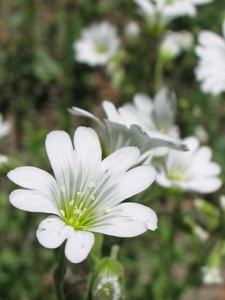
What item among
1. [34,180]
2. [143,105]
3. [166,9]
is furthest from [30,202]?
[166,9]

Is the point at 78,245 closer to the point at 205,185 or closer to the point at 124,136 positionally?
the point at 124,136

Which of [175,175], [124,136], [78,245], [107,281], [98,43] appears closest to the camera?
[78,245]

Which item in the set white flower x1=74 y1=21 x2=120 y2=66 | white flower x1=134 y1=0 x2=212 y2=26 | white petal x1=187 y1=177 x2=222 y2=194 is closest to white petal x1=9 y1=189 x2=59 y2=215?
white petal x1=187 y1=177 x2=222 y2=194

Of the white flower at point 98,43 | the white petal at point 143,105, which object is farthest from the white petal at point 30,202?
the white flower at point 98,43

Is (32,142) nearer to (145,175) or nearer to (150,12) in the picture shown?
(150,12)

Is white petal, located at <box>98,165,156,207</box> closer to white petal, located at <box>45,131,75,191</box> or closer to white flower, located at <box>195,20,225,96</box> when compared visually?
white petal, located at <box>45,131,75,191</box>

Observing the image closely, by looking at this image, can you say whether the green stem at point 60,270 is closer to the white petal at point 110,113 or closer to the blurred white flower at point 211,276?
the white petal at point 110,113

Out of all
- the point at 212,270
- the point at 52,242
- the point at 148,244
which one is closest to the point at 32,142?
the point at 148,244
